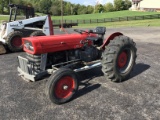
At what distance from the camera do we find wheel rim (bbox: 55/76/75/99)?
4.40m

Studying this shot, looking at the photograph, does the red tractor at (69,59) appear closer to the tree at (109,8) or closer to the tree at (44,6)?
the tree at (109,8)

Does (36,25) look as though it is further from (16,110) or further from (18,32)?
(16,110)

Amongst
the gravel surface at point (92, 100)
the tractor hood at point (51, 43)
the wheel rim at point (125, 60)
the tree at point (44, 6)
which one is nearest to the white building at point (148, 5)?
the tree at point (44, 6)

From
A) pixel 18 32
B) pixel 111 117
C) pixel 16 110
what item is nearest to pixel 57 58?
pixel 16 110

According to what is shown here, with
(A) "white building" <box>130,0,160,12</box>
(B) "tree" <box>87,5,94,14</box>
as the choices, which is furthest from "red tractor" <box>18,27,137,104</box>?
(B) "tree" <box>87,5,94,14</box>

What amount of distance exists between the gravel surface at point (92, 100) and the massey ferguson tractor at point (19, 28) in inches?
144

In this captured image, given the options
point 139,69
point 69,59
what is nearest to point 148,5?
point 139,69

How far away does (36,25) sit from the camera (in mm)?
11008

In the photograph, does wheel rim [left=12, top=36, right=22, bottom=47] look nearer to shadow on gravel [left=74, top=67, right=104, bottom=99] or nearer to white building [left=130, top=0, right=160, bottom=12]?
shadow on gravel [left=74, top=67, right=104, bottom=99]

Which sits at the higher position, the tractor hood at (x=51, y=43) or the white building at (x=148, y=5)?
the white building at (x=148, y=5)

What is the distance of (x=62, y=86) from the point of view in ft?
14.6

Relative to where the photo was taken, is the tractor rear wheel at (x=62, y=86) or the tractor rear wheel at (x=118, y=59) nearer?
the tractor rear wheel at (x=62, y=86)

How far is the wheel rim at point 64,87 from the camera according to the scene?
440cm

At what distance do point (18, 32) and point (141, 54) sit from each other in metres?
5.87
